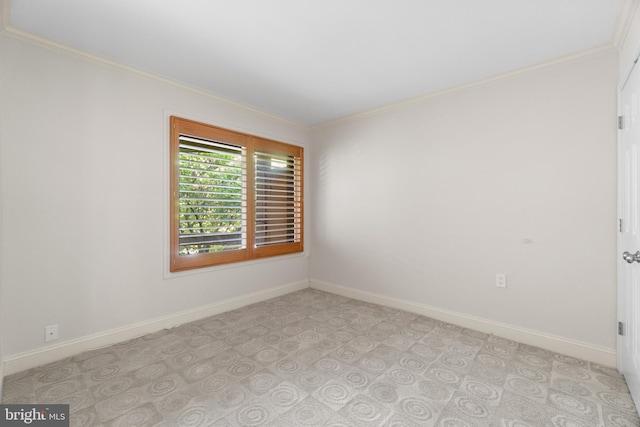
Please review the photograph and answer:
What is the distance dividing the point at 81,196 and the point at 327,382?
2.37 metres

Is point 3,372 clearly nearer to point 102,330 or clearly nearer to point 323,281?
point 102,330

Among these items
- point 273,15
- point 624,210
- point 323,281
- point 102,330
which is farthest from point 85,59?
point 624,210

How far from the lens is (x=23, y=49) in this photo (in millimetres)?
2117

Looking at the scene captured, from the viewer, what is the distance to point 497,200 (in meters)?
2.70

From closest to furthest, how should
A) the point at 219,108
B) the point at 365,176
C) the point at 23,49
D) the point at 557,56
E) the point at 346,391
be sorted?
the point at 346,391, the point at 23,49, the point at 557,56, the point at 219,108, the point at 365,176

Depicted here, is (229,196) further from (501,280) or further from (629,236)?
(629,236)

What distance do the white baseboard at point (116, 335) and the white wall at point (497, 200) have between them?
4.76 feet

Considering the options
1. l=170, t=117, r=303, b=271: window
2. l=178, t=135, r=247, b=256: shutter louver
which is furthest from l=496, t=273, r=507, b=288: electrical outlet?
l=178, t=135, r=247, b=256: shutter louver

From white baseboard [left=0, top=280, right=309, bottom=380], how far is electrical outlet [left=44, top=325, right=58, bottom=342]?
0.06 metres

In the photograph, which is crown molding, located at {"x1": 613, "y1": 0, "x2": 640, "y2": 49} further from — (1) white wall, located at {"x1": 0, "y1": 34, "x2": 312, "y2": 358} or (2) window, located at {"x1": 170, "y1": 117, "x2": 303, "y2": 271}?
(1) white wall, located at {"x1": 0, "y1": 34, "x2": 312, "y2": 358}

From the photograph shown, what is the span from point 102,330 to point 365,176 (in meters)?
3.06

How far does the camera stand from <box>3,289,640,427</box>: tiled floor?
1.64m

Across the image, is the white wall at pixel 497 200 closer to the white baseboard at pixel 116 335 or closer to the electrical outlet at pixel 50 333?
the white baseboard at pixel 116 335

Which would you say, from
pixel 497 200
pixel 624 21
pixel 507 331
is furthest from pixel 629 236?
pixel 624 21
